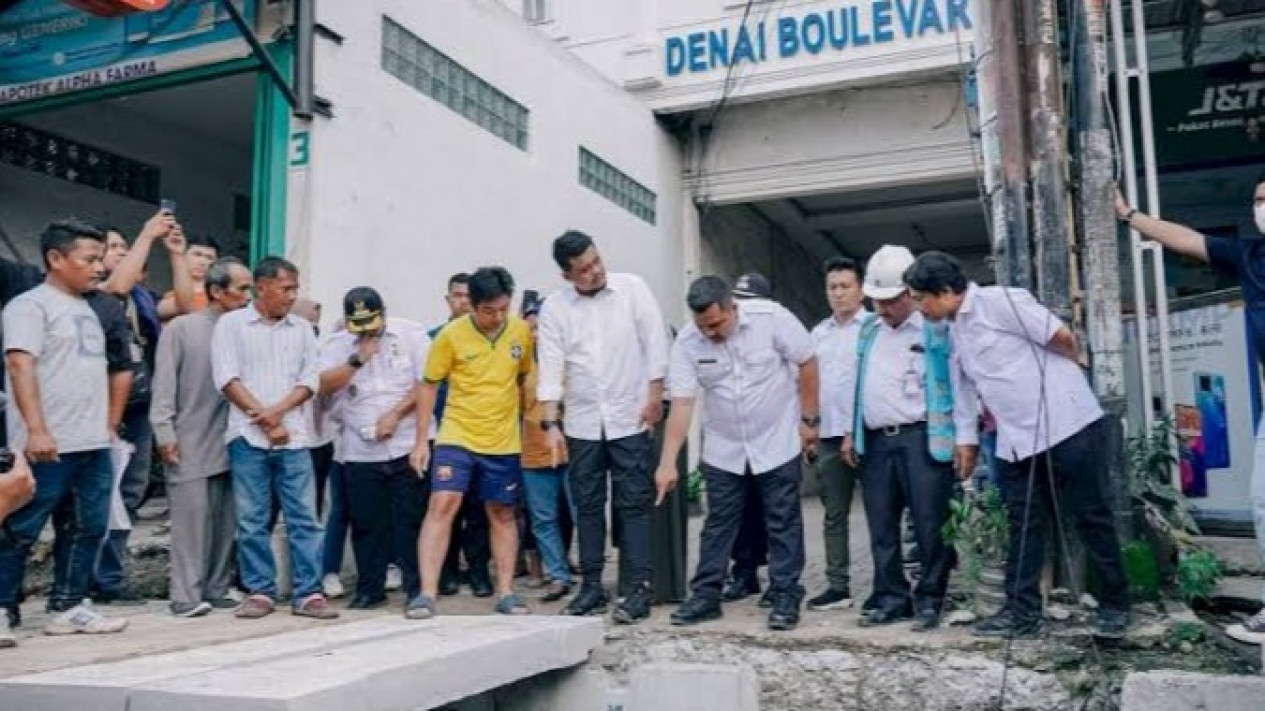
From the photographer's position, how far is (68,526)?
13.9ft

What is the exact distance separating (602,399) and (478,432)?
582mm

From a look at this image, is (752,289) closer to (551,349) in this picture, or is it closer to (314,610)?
(551,349)

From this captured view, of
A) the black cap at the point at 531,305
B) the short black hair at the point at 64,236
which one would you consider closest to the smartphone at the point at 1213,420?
the black cap at the point at 531,305

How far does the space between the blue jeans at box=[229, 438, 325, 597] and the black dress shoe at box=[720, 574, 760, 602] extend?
6.35 feet

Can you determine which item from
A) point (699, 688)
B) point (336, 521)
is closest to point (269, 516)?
point (336, 521)

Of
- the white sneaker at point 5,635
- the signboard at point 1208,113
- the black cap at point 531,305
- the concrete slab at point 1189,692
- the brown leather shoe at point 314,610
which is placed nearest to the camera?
the concrete slab at point 1189,692

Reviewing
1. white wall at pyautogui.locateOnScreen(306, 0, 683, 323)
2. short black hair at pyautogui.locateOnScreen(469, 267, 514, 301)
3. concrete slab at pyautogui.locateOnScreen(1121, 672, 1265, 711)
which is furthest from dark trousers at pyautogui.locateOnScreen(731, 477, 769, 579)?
white wall at pyautogui.locateOnScreen(306, 0, 683, 323)

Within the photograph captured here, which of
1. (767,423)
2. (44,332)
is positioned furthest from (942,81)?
(44,332)

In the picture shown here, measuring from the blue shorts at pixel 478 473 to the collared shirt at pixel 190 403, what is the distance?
1.01 m

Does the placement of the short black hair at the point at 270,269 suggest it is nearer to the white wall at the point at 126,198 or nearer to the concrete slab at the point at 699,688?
the concrete slab at the point at 699,688

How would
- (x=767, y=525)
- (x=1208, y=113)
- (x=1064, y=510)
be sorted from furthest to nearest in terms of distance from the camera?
1. (x=1208, y=113)
2. (x=767, y=525)
3. (x=1064, y=510)

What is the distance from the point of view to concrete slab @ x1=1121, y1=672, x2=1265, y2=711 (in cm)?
335

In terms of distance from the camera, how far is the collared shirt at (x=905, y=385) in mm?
4227

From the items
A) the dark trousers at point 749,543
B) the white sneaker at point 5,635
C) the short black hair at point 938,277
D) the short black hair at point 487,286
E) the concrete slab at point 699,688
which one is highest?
the short black hair at point 487,286
